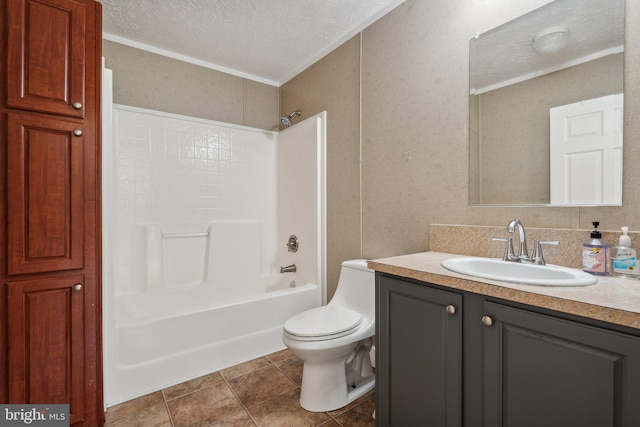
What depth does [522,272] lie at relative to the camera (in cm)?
121

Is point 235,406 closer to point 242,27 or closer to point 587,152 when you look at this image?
point 587,152

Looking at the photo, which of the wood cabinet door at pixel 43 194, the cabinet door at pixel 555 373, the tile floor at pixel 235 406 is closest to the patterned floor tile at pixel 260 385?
the tile floor at pixel 235 406

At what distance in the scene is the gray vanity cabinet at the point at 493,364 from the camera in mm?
733

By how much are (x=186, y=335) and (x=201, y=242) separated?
93 cm

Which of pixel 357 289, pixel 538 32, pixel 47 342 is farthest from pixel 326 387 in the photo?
pixel 538 32

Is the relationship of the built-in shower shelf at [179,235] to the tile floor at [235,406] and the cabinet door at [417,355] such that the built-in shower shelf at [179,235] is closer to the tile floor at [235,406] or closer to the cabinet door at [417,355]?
the tile floor at [235,406]

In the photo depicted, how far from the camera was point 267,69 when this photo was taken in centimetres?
284

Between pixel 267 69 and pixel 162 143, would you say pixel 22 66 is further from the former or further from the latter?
pixel 267 69

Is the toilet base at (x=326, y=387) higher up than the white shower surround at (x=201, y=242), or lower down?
lower down

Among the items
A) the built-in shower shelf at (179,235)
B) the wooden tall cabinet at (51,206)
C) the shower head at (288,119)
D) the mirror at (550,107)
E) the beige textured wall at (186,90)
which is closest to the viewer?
the mirror at (550,107)

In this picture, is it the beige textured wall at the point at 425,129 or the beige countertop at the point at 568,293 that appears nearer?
the beige countertop at the point at 568,293

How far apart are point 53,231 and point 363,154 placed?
176cm

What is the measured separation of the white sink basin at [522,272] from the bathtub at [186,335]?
1.41 m

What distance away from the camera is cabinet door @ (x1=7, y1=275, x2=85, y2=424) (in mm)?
1295
